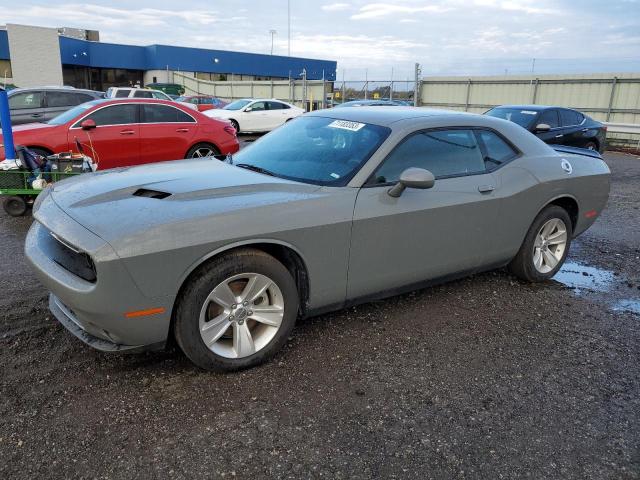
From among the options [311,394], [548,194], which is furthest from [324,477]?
[548,194]

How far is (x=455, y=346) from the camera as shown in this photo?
361cm

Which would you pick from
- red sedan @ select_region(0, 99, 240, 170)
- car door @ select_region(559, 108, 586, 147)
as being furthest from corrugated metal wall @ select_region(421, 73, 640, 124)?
red sedan @ select_region(0, 99, 240, 170)

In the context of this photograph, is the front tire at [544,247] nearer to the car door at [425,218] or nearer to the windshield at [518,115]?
the car door at [425,218]

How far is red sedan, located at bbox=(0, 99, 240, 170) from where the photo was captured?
807cm

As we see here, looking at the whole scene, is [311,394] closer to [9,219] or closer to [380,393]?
[380,393]

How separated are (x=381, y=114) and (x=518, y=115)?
28.0 ft

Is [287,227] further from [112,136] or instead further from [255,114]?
[255,114]

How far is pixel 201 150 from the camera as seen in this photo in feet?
31.0

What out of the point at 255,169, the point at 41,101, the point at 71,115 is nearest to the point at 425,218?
the point at 255,169

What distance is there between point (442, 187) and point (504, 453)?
6.42 ft

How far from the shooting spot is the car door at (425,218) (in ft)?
11.4

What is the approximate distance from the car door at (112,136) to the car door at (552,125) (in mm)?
8428

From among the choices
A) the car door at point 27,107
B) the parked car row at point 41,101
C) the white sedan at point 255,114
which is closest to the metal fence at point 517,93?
the white sedan at point 255,114

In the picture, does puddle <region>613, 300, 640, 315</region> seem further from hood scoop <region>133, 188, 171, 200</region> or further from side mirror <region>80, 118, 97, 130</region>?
side mirror <region>80, 118, 97, 130</region>
